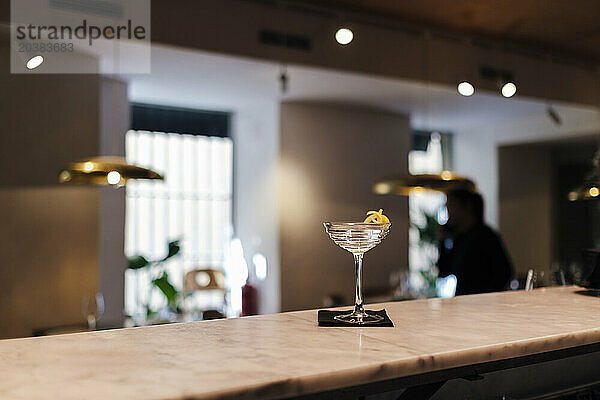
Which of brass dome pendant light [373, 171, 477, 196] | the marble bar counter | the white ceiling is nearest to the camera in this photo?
the marble bar counter

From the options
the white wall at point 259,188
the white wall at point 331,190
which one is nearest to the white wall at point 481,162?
the white wall at point 331,190

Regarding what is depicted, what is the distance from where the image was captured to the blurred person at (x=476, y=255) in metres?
3.63

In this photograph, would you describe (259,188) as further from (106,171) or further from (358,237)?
(358,237)

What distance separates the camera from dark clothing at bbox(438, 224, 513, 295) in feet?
11.9

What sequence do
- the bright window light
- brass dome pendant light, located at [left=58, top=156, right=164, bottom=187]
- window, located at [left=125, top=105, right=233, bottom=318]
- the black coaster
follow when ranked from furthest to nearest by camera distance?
1. the bright window light
2. window, located at [left=125, top=105, right=233, bottom=318]
3. brass dome pendant light, located at [left=58, top=156, right=164, bottom=187]
4. the black coaster

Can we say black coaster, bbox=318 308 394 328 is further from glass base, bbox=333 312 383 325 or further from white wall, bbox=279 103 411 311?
white wall, bbox=279 103 411 311

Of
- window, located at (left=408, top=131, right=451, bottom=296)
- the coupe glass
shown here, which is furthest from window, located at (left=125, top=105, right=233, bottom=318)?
the coupe glass

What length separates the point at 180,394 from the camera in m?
0.91

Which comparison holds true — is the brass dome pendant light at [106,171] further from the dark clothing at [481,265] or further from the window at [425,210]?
the window at [425,210]

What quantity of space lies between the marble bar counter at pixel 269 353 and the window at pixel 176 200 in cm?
464

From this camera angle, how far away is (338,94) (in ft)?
19.0

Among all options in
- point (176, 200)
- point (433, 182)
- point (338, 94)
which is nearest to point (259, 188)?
point (176, 200)

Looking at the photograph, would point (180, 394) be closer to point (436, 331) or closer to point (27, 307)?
point (436, 331)

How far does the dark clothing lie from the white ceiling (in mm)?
1472
